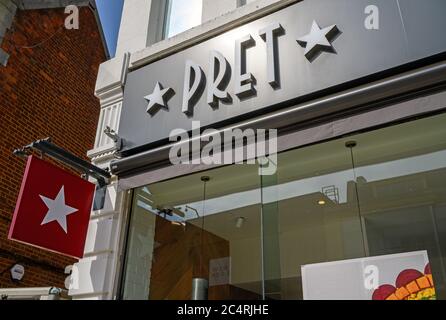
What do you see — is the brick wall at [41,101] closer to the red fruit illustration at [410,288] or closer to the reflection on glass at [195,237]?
the reflection on glass at [195,237]

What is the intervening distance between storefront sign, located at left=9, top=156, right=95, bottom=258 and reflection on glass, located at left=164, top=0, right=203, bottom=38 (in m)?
2.79

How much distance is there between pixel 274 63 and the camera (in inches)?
174

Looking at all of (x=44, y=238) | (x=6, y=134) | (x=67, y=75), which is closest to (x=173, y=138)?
(x=44, y=238)

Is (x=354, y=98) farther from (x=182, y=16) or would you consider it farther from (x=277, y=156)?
(x=182, y=16)

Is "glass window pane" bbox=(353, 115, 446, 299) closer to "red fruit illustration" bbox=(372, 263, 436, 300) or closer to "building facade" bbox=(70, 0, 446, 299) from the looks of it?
"building facade" bbox=(70, 0, 446, 299)

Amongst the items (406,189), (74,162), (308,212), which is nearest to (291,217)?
(308,212)

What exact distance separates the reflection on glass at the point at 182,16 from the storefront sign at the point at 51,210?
2.79 m

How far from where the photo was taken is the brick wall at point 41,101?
8.19 meters

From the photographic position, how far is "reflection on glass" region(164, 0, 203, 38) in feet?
20.0

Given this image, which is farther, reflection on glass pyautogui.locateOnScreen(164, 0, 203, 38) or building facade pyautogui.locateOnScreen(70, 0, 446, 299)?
reflection on glass pyautogui.locateOnScreen(164, 0, 203, 38)

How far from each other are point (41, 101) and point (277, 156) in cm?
688

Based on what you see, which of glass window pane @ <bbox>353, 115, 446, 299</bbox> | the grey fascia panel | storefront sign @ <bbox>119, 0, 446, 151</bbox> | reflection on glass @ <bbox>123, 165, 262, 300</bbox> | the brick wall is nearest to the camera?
the grey fascia panel

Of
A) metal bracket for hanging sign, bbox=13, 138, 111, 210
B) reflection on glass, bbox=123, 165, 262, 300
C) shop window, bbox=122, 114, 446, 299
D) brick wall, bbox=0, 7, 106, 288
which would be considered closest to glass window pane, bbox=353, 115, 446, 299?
shop window, bbox=122, 114, 446, 299

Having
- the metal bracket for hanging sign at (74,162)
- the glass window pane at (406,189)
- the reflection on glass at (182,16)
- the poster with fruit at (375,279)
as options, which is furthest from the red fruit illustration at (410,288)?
the reflection on glass at (182,16)
